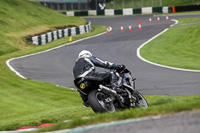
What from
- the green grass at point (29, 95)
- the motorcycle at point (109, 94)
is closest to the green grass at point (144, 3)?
the green grass at point (29, 95)

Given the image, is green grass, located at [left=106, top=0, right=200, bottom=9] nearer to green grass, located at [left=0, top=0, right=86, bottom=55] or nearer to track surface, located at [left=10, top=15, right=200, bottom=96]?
green grass, located at [left=0, top=0, right=86, bottom=55]

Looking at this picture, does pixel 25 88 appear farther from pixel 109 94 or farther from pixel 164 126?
pixel 164 126

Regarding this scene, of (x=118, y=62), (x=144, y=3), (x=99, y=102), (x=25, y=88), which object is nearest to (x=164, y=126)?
(x=99, y=102)

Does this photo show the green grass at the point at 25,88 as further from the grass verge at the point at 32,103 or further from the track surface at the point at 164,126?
the track surface at the point at 164,126

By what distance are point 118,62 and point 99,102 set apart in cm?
1276

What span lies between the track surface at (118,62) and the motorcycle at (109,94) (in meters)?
4.87

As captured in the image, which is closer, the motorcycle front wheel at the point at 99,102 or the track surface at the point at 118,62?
the motorcycle front wheel at the point at 99,102

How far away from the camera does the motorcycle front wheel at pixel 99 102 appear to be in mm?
8102

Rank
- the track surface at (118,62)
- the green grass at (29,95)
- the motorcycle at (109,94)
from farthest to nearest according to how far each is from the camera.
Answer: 1. the track surface at (118,62)
2. the green grass at (29,95)
3. the motorcycle at (109,94)

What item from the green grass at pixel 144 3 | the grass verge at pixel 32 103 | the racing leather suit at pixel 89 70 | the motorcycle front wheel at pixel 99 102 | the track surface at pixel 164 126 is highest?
the green grass at pixel 144 3

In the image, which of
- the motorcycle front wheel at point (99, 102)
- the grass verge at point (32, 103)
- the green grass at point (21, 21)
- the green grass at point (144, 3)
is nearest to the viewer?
the motorcycle front wheel at point (99, 102)

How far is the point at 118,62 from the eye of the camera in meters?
20.8

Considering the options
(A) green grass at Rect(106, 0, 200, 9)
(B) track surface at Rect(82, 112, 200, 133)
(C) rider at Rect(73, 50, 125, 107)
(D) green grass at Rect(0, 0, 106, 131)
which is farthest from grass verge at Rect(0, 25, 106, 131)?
(A) green grass at Rect(106, 0, 200, 9)

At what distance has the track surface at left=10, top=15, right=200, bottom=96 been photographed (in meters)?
14.7
